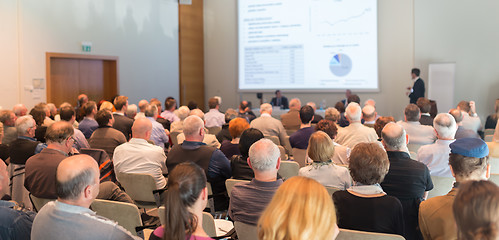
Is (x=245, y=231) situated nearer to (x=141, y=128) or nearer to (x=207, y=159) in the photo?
(x=207, y=159)

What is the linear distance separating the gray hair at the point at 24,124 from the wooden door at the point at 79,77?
20.9ft

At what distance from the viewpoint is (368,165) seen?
2758 mm

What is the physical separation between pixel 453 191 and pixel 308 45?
1072cm

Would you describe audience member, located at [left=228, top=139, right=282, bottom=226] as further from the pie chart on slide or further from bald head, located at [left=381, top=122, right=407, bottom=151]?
the pie chart on slide

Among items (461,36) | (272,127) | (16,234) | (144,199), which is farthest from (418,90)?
(16,234)

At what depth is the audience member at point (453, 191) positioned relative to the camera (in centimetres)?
239

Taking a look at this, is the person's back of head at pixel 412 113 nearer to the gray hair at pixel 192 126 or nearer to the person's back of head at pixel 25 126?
the gray hair at pixel 192 126

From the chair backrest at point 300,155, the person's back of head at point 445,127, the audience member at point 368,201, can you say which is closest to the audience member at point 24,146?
the chair backrest at point 300,155

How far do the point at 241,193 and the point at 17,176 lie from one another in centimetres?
294

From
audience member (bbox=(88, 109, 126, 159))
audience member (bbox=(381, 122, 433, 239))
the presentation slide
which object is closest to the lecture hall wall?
the presentation slide

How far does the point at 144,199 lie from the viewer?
13.7 ft

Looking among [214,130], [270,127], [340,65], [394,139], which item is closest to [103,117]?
[270,127]

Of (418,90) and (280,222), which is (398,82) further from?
(280,222)

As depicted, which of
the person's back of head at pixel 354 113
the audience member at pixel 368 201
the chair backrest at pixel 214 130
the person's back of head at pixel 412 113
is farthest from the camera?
the chair backrest at pixel 214 130
